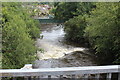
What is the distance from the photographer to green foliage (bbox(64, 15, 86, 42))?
1018 centimetres

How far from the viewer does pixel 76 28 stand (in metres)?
10.6

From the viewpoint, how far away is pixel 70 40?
1127 centimetres

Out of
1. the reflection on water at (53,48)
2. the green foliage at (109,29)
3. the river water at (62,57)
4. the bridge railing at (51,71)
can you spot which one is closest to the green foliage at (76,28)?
the reflection on water at (53,48)

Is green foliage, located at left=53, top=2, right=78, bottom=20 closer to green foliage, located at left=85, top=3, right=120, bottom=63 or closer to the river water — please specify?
the river water

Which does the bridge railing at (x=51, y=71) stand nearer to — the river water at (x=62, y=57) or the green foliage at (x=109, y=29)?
the green foliage at (x=109, y=29)

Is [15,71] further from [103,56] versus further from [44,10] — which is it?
[44,10]

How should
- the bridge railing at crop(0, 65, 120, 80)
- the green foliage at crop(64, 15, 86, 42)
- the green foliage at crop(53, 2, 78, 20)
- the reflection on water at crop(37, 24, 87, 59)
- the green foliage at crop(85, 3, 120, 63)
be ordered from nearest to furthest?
the bridge railing at crop(0, 65, 120, 80), the green foliage at crop(85, 3, 120, 63), the reflection on water at crop(37, 24, 87, 59), the green foliage at crop(64, 15, 86, 42), the green foliage at crop(53, 2, 78, 20)

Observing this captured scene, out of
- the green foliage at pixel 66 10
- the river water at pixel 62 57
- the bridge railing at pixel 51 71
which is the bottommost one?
the river water at pixel 62 57

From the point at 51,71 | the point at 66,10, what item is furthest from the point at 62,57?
the point at 51,71

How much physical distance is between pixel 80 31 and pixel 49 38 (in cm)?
231

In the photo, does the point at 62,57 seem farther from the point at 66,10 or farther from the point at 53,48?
the point at 66,10

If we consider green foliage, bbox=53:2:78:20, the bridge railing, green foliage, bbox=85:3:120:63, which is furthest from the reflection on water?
the bridge railing

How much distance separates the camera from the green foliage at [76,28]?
10180 mm

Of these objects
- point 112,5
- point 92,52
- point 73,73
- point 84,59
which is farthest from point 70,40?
point 73,73
